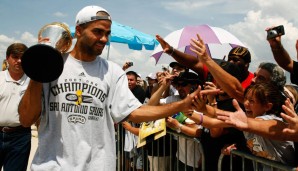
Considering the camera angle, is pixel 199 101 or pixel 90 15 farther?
pixel 199 101

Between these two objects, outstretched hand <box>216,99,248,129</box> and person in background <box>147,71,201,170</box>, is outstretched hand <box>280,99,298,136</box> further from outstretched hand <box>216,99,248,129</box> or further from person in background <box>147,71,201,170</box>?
person in background <box>147,71,201,170</box>

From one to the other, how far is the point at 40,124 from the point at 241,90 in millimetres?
1909

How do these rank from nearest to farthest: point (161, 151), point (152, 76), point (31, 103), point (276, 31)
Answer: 1. point (31, 103)
2. point (276, 31)
3. point (161, 151)
4. point (152, 76)

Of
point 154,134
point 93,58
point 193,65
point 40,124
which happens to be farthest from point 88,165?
point 193,65

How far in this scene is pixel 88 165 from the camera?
2385 millimetres

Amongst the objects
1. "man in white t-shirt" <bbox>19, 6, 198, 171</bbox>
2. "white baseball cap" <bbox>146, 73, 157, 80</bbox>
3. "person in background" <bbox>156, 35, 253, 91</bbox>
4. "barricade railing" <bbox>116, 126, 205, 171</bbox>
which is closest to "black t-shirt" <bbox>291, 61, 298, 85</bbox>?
"person in background" <bbox>156, 35, 253, 91</bbox>

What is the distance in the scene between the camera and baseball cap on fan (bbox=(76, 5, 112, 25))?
246cm

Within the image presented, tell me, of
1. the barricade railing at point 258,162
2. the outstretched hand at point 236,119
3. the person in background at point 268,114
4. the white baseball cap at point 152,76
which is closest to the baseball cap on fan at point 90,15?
the outstretched hand at point 236,119

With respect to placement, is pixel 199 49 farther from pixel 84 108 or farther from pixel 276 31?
pixel 84 108

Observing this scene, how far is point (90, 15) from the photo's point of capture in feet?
8.09

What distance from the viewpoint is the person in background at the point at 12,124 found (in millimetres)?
4043

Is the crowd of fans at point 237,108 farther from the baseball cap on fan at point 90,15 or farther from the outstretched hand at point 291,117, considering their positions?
the baseball cap on fan at point 90,15

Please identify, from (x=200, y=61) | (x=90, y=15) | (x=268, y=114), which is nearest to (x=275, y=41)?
(x=200, y=61)

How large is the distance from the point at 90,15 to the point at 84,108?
69cm
